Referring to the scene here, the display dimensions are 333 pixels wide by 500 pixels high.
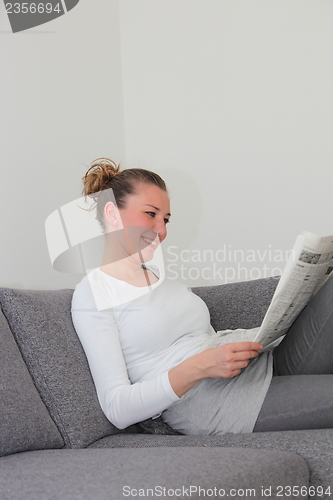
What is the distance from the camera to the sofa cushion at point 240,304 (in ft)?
5.04

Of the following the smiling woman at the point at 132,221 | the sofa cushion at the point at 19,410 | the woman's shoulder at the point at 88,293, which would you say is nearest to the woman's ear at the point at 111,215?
the smiling woman at the point at 132,221

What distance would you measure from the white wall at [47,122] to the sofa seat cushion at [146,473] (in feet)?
3.90

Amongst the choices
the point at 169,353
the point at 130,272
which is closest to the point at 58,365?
the point at 169,353

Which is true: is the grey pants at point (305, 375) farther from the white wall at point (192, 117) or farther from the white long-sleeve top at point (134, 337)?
the white wall at point (192, 117)

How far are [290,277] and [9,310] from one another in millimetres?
606

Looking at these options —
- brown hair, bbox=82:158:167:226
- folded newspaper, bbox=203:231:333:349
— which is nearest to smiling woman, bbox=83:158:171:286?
brown hair, bbox=82:158:167:226

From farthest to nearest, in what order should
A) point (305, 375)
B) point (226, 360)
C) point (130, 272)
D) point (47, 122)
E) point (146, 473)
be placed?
point (47, 122) < point (130, 272) < point (305, 375) < point (226, 360) < point (146, 473)

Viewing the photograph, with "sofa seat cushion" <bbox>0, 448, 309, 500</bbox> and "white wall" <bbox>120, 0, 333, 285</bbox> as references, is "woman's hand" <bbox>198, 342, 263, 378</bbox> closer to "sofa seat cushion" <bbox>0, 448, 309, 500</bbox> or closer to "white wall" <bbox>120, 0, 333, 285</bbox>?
"sofa seat cushion" <bbox>0, 448, 309, 500</bbox>

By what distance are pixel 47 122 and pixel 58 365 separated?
4.28ft

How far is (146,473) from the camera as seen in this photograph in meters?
0.66

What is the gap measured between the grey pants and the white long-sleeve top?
198mm

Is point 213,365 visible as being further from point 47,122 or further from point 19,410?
point 47,122

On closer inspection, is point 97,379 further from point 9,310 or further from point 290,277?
point 290,277

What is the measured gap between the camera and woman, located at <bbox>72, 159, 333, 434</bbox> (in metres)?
1.02
